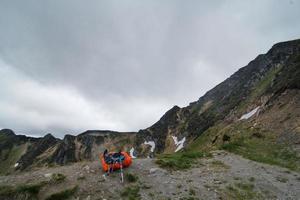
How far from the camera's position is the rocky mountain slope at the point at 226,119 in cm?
3794

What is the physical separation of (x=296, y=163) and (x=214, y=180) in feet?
32.8

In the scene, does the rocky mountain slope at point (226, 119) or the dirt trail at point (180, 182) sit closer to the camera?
the dirt trail at point (180, 182)

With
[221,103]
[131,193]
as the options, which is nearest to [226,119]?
[221,103]

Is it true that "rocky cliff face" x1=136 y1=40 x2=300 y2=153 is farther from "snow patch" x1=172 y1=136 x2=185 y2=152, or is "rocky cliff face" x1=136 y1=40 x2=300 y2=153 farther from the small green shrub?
the small green shrub

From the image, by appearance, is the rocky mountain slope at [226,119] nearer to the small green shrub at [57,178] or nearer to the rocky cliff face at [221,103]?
the rocky cliff face at [221,103]

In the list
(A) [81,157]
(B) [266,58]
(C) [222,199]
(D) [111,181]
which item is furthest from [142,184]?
(A) [81,157]

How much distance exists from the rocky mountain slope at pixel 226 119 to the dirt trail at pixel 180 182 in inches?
503

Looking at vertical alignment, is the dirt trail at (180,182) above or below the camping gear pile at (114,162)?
below

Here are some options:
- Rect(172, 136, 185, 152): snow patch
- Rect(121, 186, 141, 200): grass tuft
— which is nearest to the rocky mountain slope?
Rect(172, 136, 185, 152): snow patch

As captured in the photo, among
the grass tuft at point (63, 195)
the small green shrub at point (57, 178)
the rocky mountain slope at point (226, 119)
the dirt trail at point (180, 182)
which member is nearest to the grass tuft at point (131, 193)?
the dirt trail at point (180, 182)

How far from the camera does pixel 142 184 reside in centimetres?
1608

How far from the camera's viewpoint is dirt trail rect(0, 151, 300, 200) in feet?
49.5

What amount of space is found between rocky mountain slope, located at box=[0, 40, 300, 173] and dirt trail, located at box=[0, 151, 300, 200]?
12772 mm

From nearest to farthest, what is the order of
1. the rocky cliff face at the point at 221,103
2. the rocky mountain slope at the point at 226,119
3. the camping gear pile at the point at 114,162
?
the camping gear pile at the point at 114,162 < the rocky mountain slope at the point at 226,119 < the rocky cliff face at the point at 221,103
